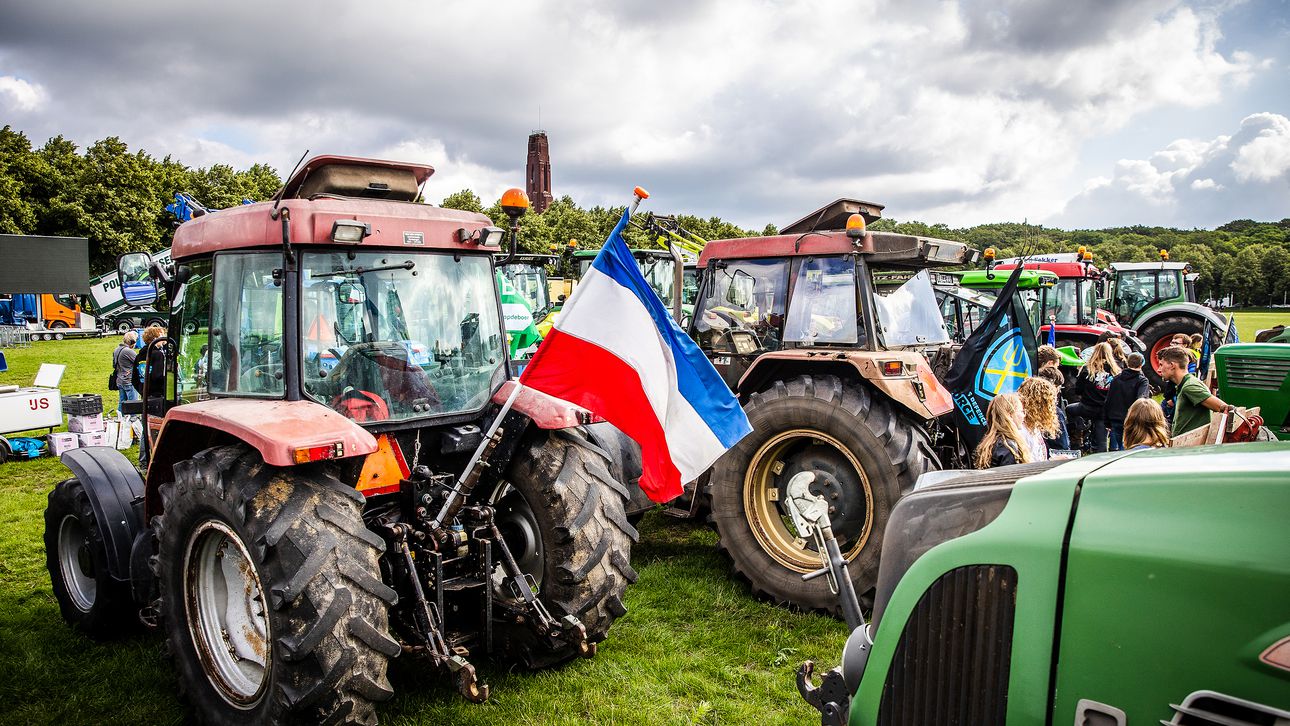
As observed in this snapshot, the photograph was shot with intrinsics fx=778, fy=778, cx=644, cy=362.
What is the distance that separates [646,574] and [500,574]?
200 centimetres

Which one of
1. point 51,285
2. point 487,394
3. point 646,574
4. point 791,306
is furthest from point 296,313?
point 51,285

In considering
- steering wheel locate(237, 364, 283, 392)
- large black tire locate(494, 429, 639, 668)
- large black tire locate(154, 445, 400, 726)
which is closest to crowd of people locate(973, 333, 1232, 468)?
large black tire locate(494, 429, 639, 668)

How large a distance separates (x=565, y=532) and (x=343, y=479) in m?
1.04

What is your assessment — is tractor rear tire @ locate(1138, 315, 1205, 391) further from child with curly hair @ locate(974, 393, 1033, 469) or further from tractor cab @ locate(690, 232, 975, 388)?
child with curly hair @ locate(974, 393, 1033, 469)

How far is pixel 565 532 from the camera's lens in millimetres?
3707

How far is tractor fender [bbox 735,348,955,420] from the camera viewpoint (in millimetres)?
4953

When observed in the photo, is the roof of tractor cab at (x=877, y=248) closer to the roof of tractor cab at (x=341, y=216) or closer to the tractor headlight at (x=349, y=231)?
the roof of tractor cab at (x=341, y=216)

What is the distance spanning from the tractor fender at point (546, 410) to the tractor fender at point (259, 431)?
31.4 inches

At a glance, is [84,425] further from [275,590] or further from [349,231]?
[275,590]

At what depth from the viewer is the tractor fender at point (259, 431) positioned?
3.01 metres

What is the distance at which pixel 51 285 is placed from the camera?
→ 13758 mm

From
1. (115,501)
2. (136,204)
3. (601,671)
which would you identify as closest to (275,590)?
(601,671)

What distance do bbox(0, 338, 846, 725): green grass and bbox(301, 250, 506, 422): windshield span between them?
1357 millimetres

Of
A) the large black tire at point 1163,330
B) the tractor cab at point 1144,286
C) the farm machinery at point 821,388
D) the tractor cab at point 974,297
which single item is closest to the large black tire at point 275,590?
the farm machinery at point 821,388
